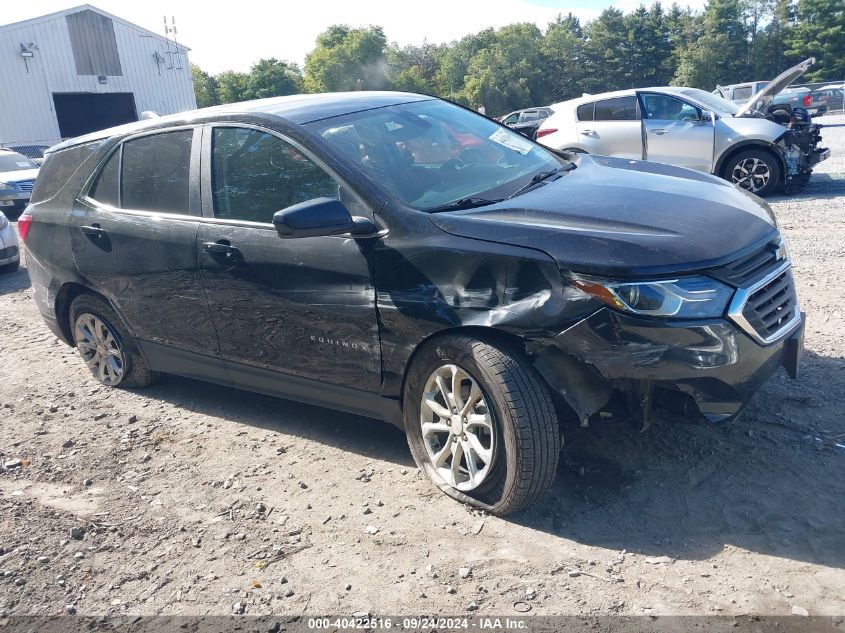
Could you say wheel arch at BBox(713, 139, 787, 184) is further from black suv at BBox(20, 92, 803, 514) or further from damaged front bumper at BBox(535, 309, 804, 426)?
damaged front bumper at BBox(535, 309, 804, 426)

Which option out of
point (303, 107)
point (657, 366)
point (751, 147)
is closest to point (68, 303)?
point (303, 107)

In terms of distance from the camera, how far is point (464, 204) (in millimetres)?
3551

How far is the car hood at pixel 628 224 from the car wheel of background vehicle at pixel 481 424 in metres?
0.49

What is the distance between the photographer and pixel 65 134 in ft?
115

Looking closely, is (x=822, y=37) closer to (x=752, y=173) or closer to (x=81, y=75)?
(x=81, y=75)

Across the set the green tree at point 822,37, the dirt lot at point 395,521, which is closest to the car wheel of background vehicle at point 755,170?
the dirt lot at point 395,521

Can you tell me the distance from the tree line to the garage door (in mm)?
28718

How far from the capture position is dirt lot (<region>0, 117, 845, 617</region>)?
9.35ft

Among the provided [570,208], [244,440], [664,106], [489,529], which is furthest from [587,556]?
[664,106]

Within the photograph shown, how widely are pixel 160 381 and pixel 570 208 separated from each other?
3381 millimetres

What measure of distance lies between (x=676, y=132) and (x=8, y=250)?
924cm

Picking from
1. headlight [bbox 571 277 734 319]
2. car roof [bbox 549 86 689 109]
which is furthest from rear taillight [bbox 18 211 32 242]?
car roof [bbox 549 86 689 109]

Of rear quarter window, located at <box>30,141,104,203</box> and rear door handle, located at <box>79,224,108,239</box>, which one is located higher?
rear quarter window, located at <box>30,141,104,203</box>

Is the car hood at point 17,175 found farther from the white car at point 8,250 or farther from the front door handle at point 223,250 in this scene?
the front door handle at point 223,250
